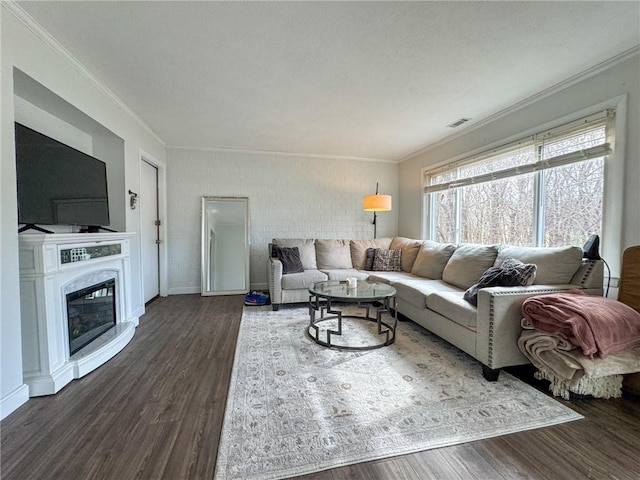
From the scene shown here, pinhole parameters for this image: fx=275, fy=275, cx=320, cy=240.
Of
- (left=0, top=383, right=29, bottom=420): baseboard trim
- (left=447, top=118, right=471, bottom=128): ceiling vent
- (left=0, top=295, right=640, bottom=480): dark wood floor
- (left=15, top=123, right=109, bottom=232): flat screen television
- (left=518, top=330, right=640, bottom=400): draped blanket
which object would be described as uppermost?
(left=447, top=118, right=471, bottom=128): ceiling vent

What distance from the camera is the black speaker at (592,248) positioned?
220 centimetres

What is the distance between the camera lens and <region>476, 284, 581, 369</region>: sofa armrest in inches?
77.8

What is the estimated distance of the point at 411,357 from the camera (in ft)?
7.72

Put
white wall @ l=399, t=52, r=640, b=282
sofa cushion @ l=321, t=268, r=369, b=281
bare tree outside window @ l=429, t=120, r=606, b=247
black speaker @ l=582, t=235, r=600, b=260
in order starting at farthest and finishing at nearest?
sofa cushion @ l=321, t=268, r=369, b=281 → bare tree outside window @ l=429, t=120, r=606, b=247 → black speaker @ l=582, t=235, r=600, b=260 → white wall @ l=399, t=52, r=640, b=282

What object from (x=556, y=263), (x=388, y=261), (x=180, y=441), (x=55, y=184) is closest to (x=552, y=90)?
(x=556, y=263)

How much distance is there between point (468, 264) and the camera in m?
3.02

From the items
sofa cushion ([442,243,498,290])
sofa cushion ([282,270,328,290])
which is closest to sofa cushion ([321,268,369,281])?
sofa cushion ([282,270,328,290])

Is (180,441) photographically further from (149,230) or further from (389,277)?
(149,230)

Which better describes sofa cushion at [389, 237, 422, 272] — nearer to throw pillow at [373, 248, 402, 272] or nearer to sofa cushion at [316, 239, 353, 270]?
throw pillow at [373, 248, 402, 272]

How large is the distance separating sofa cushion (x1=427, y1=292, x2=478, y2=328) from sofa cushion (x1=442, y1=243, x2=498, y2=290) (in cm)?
40

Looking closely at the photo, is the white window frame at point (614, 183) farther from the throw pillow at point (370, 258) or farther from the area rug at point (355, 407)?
the throw pillow at point (370, 258)

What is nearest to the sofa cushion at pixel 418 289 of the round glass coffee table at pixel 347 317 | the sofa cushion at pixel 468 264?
the sofa cushion at pixel 468 264

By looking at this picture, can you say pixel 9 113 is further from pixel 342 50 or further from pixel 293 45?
pixel 342 50

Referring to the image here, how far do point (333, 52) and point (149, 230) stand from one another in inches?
135
